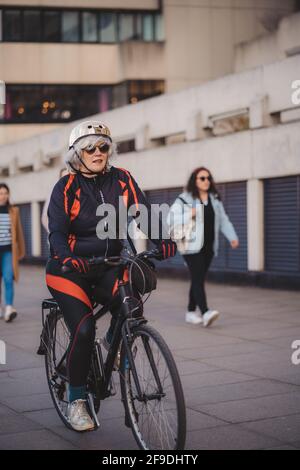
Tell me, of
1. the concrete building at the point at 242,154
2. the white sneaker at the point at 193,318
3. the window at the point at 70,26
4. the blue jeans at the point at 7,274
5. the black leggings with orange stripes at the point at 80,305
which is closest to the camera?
the black leggings with orange stripes at the point at 80,305

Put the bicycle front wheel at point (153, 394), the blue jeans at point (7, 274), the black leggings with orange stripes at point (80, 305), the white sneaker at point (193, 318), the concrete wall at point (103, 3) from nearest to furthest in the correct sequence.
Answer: the bicycle front wheel at point (153, 394) < the black leggings with orange stripes at point (80, 305) < the white sneaker at point (193, 318) < the blue jeans at point (7, 274) < the concrete wall at point (103, 3)

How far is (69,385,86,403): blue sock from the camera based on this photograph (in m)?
5.30

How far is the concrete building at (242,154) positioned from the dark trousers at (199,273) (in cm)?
446

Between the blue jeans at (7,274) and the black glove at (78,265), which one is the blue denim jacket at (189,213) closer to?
the blue jeans at (7,274)

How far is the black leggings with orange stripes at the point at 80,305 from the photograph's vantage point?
203 inches

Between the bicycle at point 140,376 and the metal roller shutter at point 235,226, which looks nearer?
the bicycle at point 140,376

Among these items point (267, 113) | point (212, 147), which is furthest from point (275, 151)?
point (212, 147)

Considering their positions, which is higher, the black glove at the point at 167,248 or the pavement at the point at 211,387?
the black glove at the point at 167,248

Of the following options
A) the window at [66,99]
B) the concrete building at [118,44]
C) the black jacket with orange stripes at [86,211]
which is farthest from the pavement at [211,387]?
the window at [66,99]

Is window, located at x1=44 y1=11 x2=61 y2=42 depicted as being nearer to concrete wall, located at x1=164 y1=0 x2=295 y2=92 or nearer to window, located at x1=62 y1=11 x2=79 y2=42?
window, located at x1=62 y1=11 x2=79 y2=42

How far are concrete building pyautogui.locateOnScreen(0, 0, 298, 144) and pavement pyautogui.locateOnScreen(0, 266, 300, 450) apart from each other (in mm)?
24774

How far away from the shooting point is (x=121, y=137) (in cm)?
2238

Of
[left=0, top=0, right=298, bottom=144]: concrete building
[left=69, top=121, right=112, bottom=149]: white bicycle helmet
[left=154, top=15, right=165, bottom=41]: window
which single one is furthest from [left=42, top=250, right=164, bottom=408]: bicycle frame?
[left=154, top=15, right=165, bottom=41]: window

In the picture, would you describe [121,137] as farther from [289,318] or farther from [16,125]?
[16,125]
